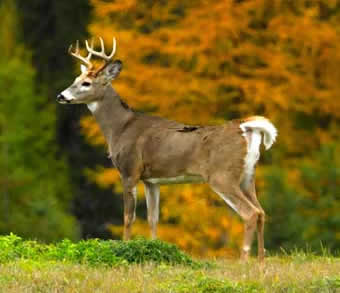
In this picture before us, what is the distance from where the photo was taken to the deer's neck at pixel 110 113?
13.7 meters

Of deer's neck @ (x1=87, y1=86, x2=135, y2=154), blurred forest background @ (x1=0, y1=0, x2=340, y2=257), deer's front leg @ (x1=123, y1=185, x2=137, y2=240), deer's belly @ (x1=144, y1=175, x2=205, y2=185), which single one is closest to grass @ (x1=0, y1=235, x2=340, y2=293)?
deer's belly @ (x1=144, y1=175, x2=205, y2=185)

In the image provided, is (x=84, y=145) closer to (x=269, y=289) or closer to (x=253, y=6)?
(x=253, y=6)

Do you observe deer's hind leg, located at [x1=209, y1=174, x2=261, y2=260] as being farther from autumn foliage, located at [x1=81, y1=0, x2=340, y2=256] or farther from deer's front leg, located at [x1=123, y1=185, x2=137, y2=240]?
autumn foliage, located at [x1=81, y1=0, x2=340, y2=256]

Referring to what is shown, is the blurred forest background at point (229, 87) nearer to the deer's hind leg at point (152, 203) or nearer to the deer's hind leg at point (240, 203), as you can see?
the deer's hind leg at point (152, 203)

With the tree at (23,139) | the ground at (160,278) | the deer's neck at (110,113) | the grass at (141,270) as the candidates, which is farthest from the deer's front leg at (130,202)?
the tree at (23,139)

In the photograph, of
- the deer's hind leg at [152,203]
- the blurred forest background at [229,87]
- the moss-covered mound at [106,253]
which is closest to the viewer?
the moss-covered mound at [106,253]

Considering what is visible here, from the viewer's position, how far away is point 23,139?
27.8 metres

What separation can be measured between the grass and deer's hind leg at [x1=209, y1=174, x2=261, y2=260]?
0.24 meters

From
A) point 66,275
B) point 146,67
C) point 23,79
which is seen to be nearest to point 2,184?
point 23,79

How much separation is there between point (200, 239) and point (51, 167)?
950cm

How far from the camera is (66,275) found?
31.6 feet

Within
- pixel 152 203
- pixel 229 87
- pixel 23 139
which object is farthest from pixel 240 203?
pixel 23 139

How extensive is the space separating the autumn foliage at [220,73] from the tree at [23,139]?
12.5 ft

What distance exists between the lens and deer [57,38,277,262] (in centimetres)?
1223
